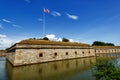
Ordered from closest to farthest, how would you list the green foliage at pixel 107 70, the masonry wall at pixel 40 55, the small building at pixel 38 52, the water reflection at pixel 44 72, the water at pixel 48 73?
1. the green foliage at pixel 107 70
2. the water at pixel 48 73
3. the water reflection at pixel 44 72
4. the masonry wall at pixel 40 55
5. the small building at pixel 38 52

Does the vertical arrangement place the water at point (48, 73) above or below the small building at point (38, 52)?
below

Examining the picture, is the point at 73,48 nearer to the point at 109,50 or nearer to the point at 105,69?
the point at 105,69

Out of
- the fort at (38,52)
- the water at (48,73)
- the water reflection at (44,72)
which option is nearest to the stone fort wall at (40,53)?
the fort at (38,52)

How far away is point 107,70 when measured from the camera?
337 inches

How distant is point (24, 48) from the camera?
21.6 metres

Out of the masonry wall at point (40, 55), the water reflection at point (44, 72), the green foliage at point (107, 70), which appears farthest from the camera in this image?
the masonry wall at point (40, 55)

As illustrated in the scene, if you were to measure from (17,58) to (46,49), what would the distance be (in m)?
6.38

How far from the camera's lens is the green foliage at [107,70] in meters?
8.12

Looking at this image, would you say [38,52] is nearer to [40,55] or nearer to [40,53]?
[40,53]

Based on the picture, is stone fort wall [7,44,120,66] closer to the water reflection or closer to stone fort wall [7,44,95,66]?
stone fort wall [7,44,95,66]

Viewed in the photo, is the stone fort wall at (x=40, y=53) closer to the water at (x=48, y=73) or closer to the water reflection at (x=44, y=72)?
the water reflection at (x=44, y=72)

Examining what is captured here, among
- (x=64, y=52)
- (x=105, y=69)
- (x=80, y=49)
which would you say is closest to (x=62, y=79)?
(x=105, y=69)

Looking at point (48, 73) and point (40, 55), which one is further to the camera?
point (40, 55)

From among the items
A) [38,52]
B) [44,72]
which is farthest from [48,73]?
[38,52]
